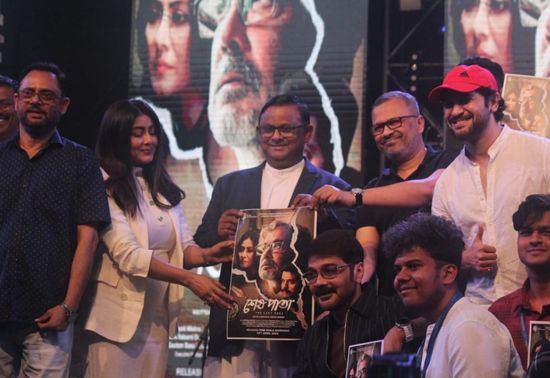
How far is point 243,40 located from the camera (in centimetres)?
701

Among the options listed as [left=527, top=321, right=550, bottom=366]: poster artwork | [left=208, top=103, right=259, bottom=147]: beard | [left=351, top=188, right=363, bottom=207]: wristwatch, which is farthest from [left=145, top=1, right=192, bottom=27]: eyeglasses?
[left=527, top=321, right=550, bottom=366]: poster artwork

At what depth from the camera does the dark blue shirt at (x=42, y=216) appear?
416cm

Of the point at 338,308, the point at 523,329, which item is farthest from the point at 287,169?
the point at 523,329

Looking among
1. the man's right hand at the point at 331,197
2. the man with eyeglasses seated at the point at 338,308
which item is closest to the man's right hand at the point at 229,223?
the man's right hand at the point at 331,197

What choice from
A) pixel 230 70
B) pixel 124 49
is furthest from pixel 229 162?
pixel 124 49

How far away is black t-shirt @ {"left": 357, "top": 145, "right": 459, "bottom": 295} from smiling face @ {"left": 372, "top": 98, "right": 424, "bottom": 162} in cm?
9

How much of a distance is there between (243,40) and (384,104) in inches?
99.7

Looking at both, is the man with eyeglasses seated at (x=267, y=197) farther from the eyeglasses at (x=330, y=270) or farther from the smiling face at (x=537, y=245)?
the smiling face at (x=537, y=245)

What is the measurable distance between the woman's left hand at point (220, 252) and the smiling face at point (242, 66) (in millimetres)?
2420

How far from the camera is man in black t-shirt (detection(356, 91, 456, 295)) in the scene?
4.55m

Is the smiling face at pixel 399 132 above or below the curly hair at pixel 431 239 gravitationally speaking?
above

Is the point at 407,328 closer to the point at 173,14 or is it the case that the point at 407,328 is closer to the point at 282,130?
the point at 282,130

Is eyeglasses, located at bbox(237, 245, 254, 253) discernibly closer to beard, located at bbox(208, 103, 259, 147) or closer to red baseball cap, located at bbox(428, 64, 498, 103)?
red baseball cap, located at bbox(428, 64, 498, 103)

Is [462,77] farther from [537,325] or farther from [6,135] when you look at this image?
[6,135]
